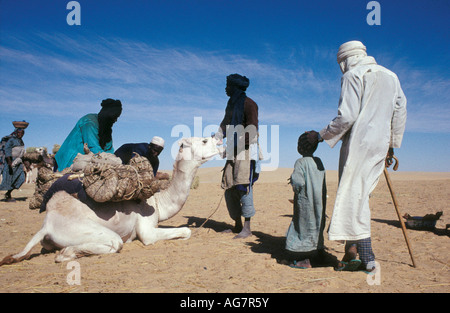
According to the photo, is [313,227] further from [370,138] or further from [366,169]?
[370,138]

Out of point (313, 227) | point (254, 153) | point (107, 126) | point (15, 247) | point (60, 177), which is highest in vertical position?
point (107, 126)

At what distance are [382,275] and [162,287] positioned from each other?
256 cm

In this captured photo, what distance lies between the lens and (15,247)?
594 centimetres

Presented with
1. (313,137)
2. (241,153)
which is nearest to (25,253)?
(241,153)

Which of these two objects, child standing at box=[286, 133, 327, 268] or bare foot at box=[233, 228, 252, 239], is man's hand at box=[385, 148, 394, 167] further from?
bare foot at box=[233, 228, 252, 239]

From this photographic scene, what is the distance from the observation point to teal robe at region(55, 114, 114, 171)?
20.2 ft

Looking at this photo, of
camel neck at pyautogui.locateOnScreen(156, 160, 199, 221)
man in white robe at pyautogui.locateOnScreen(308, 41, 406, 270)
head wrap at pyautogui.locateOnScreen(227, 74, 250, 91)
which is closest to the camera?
man in white robe at pyautogui.locateOnScreen(308, 41, 406, 270)

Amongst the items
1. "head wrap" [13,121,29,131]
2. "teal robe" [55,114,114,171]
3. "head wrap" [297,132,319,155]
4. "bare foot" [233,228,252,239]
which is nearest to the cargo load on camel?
"teal robe" [55,114,114,171]

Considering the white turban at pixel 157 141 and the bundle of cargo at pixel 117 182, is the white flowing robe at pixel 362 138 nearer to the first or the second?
the bundle of cargo at pixel 117 182

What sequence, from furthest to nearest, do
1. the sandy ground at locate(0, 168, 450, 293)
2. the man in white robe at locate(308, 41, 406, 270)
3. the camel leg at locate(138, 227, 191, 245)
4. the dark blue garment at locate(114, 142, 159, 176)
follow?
the dark blue garment at locate(114, 142, 159, 176) → the camel leg at locate(138, 227, 191, 245) → the man in white robe at locate(308, 41, 406, 270) → the sandy ground at locate(0, 168, 450, 293)

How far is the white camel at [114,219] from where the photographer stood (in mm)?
4664

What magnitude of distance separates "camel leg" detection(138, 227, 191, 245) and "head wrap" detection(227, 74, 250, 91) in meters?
3.00

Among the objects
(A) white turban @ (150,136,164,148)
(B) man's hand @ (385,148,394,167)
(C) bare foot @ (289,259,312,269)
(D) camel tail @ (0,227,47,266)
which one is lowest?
(C) bare foot @ (289,259,312,269)

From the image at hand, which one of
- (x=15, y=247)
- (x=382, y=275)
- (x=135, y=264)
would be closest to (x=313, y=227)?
(x=382, y=275)
